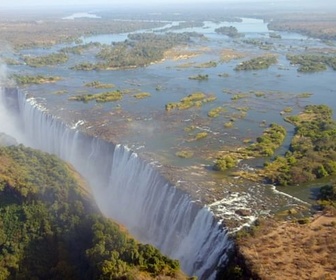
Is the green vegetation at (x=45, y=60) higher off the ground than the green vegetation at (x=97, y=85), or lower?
higher

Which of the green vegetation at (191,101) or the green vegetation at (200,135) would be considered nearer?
the green vegetation at (200,135)

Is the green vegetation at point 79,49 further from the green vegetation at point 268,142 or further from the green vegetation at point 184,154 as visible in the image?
the green vegetation at point 184,154

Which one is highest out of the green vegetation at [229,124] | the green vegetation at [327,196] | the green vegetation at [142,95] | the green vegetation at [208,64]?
the green vegetation at [208,64]

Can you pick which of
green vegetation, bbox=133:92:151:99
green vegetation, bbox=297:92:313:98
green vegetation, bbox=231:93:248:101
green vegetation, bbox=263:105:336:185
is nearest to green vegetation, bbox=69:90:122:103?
green vegetation, bbox=133:92:151:99

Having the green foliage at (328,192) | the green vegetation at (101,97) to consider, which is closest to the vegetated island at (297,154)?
the green foliage at (328,192)

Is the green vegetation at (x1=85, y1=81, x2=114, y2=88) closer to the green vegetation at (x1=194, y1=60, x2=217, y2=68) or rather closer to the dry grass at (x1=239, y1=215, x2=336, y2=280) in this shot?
the green vegetation at (x1=194, y1=60, x2=217, y2=68)

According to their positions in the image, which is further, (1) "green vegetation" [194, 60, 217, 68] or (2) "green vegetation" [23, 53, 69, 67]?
(2) "green vegetation" [23, 53, 69, 67]

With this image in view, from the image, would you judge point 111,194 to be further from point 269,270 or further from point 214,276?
point 269,270
